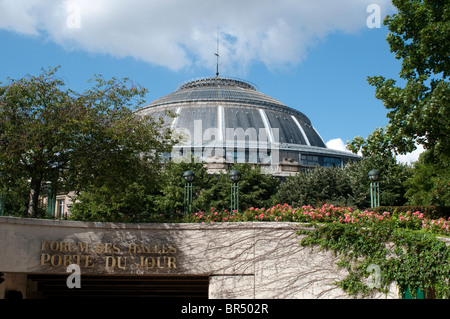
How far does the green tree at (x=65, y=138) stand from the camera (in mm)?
18781

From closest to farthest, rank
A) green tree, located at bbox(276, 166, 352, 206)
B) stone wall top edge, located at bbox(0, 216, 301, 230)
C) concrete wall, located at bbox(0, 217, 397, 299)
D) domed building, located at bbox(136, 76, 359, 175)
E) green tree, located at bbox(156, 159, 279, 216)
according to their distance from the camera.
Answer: concrete wall, located at bbox(0, 217, 397, 299) → stone wall top edge, located at bbox(0, 216, 301, 230) → green tree, located at bbox(156, 159, 279, 216) → green tree, located at bbox(276, 166, 352, 206) → domed building, located at bbox(136, 76, 359, 175)

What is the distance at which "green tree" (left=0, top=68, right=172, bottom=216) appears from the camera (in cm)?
1878

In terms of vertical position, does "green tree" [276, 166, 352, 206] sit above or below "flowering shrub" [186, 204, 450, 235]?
above

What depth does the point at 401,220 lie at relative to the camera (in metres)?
18.2

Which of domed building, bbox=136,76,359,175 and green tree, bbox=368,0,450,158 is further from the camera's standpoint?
domed building, bbox=136,76,359,175

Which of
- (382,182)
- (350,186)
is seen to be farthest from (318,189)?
(382,182)

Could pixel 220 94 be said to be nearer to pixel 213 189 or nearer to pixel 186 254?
pixel 213 189

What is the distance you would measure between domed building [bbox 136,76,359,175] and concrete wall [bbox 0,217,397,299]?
118 ft

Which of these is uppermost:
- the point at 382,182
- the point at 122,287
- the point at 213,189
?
the point at 382,182

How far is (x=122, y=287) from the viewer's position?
64.5 ft

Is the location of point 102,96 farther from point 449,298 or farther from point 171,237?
point 449,298

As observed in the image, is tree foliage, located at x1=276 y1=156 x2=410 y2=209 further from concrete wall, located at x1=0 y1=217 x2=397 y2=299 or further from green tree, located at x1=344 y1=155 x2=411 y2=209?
concrete wall, located at x1=0 y1=217 x2=397 y2=299

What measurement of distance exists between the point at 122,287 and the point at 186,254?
3279mm

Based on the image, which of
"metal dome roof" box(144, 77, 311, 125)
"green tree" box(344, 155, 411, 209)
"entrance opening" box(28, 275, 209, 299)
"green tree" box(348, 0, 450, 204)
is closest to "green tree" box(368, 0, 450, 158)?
"green tree" box(348, 0, 450, 204)
